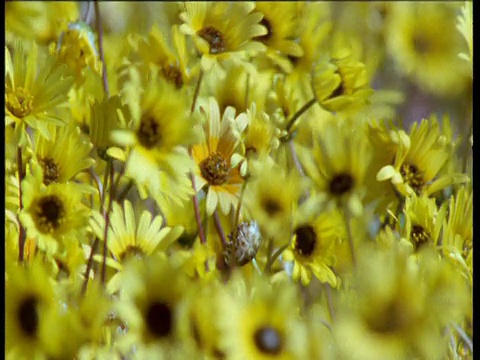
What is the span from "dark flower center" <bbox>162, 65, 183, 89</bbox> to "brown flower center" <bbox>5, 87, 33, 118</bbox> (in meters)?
0.09

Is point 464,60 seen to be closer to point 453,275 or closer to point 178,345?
point 453,275

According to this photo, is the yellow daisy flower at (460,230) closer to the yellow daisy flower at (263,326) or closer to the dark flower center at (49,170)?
the yellow daisy flower at (263,326)

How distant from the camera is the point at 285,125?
41 cm

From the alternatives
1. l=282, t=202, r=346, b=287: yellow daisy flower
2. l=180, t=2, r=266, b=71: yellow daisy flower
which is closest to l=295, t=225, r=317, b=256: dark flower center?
l=282, t=202, r=346, b=287: yellow daisy flower

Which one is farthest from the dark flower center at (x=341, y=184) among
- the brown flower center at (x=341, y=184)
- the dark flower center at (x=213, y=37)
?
the dark flower center at (x=213, y=37)

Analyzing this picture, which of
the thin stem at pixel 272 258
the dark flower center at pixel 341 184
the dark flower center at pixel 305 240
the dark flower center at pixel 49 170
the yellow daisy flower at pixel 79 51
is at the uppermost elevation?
the yellow daisy flower at pixel 79 51

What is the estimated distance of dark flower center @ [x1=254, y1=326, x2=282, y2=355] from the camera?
335 mm

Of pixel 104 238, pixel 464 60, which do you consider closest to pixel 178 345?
pixel 104 238

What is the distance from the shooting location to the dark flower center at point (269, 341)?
Answer: 34cm

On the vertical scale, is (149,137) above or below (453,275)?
above

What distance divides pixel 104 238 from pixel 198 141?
69 mm

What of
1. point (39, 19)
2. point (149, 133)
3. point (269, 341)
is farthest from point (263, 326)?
point (39, 19)

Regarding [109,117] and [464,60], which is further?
[464,60]

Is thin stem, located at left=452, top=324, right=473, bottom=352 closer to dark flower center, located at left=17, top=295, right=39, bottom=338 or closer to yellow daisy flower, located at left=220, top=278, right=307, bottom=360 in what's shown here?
yellow daisy flower, located at left=220, top=278, right=307, bottom=360
